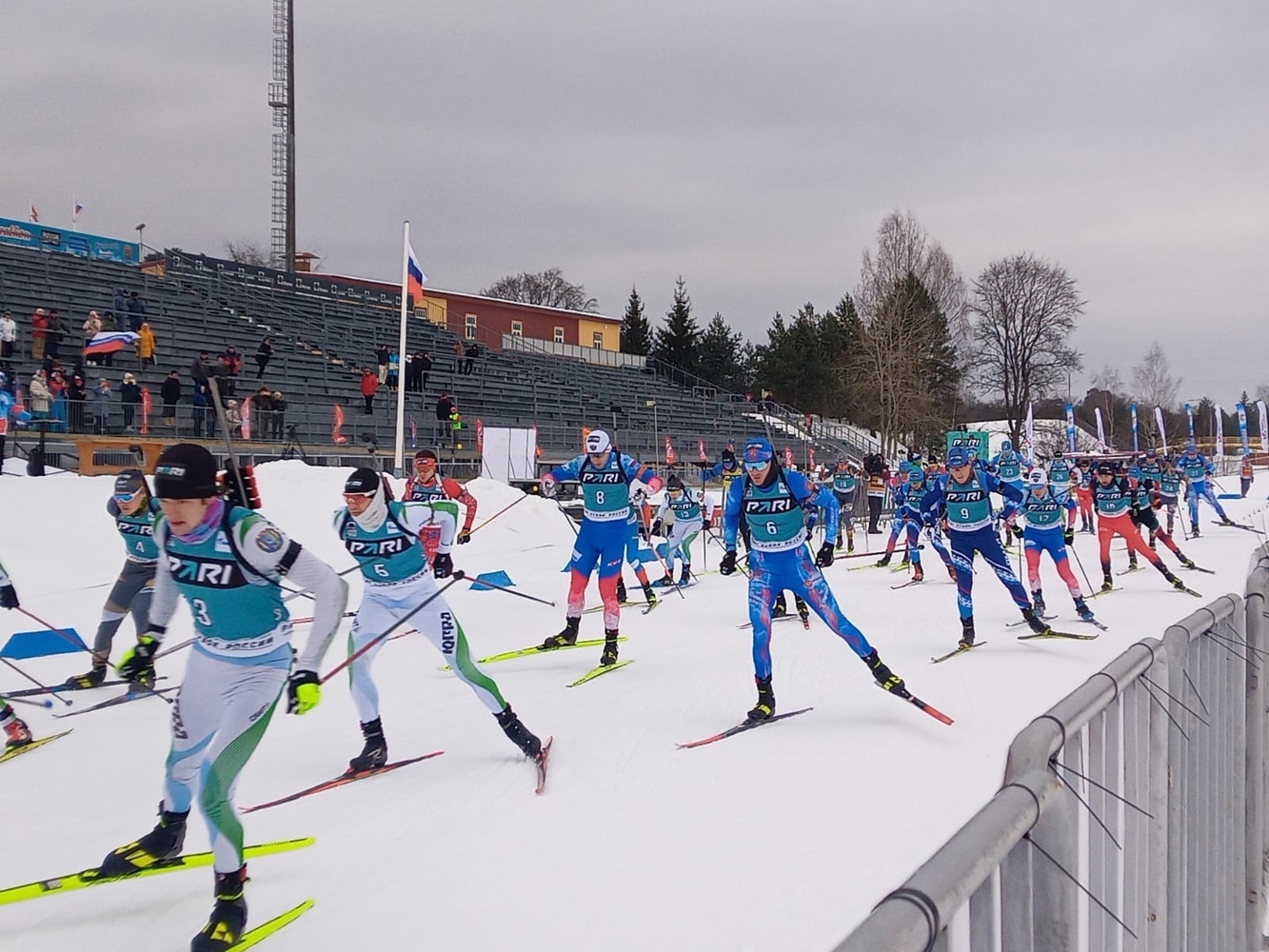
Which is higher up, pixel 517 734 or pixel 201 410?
pixel 201 410

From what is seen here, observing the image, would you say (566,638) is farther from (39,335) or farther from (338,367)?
(338,367)

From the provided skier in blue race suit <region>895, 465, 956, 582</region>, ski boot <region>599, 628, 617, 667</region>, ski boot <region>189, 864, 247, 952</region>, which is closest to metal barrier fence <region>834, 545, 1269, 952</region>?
ski boot <region>189, 864, 247, 952</region>

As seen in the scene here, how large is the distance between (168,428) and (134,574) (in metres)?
11.5

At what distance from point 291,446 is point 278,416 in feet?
2.67

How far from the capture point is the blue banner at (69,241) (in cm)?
3491

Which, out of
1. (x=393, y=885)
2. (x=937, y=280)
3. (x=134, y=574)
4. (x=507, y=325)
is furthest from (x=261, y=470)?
(x=937, y=280)

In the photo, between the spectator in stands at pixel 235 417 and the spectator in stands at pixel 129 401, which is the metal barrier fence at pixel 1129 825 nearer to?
the spectator in stands at pixel 235 417

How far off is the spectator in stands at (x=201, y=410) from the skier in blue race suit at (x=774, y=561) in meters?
15.3

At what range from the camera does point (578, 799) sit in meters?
5.93

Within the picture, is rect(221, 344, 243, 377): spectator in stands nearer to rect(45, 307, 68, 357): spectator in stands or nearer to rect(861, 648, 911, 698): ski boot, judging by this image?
rect(45, 307, 68, 357): spectator in stands

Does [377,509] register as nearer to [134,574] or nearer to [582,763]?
[582,763]

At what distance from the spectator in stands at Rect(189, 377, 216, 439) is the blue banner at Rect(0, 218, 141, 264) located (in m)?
18.7

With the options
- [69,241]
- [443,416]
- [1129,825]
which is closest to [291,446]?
[443,416]

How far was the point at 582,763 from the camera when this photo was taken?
→ 6.68 m
